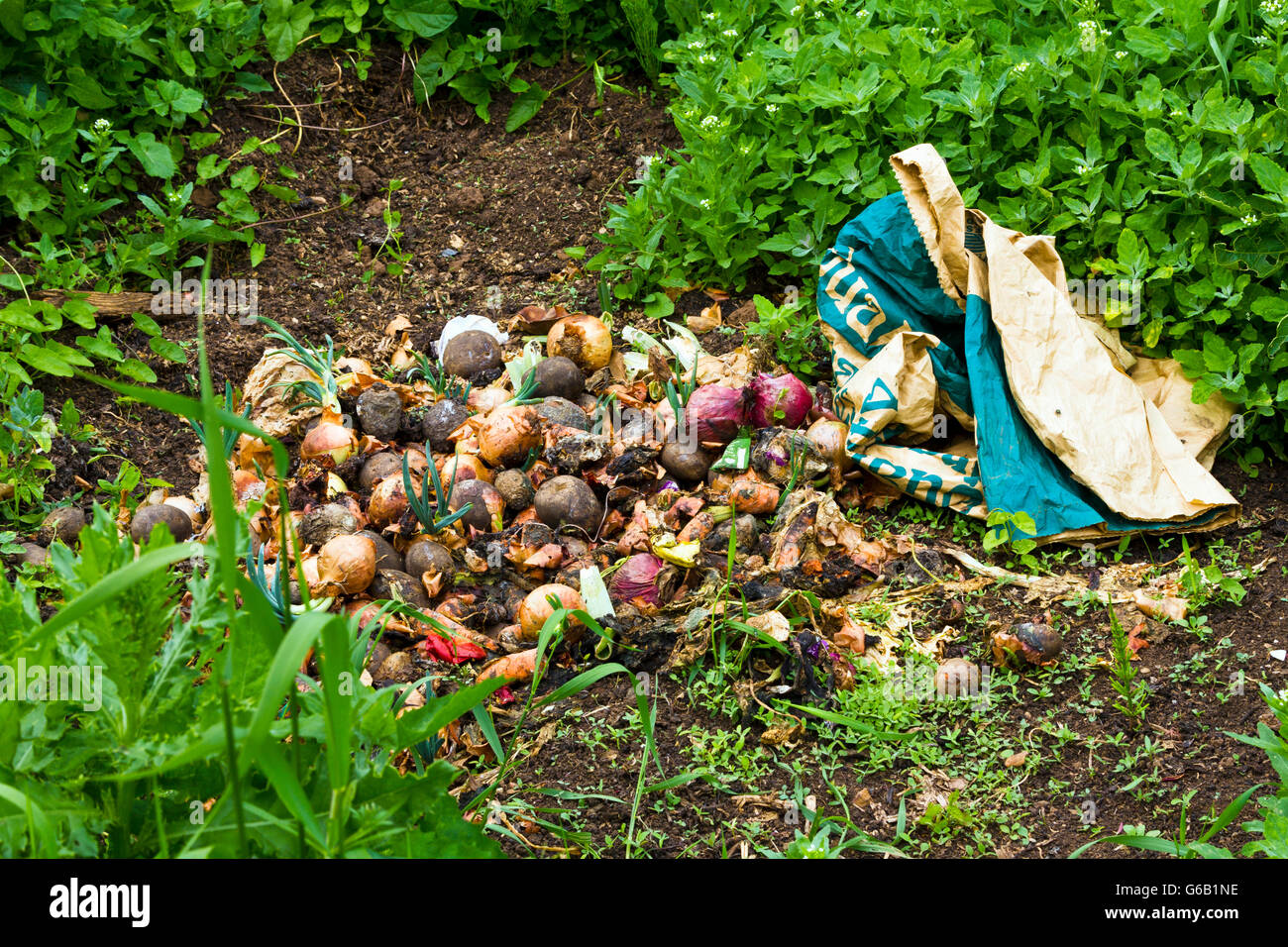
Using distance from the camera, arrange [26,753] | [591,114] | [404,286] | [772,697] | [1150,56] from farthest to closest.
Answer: [591,114], [404,286], [1150,56], [772,697], [26,753]

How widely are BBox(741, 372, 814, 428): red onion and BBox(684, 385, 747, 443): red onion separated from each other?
0.04m

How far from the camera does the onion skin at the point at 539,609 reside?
2604 millimetres

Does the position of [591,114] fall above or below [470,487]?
above

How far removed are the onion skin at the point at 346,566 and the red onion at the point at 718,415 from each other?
1.05 metres

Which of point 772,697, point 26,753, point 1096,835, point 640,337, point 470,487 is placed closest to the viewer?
point 26,753

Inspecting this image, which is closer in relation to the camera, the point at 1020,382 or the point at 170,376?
the point at 1020,382

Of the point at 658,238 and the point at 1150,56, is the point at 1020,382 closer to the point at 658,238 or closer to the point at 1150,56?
the point at 1150,56

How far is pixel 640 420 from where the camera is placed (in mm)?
3277

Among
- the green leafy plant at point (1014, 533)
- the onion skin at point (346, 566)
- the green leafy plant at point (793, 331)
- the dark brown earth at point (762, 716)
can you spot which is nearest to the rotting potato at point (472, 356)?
the dark brown earth at point (762, 716)

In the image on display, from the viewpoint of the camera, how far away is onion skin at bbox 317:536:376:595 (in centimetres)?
266

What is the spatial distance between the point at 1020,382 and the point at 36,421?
2.87 m

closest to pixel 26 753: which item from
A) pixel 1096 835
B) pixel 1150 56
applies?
pixel 1096 835

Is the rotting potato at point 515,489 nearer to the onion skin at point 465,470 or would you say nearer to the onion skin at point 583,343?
the onion skin at point 465,470

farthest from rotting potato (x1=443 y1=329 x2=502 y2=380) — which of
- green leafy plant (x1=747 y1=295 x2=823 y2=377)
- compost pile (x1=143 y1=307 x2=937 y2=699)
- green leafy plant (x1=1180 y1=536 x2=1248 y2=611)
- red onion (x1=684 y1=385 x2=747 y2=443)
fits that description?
green leafy plant (x1=1180 y1=536 x2=1248 y2=611)
